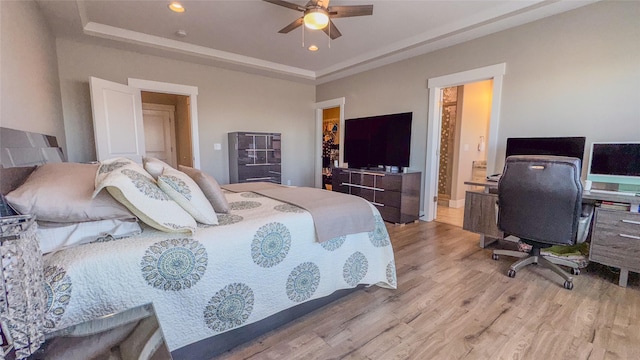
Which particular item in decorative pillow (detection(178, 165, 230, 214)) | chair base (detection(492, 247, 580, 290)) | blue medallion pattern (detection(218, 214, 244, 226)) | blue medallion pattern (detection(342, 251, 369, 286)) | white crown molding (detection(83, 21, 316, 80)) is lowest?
chair base (detection(492, 247, 580, 290))

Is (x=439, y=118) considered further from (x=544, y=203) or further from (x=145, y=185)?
(x=145, y=185)

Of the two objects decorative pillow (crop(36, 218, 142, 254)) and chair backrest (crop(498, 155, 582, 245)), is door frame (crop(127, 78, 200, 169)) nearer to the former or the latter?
decorative pillow (crop(36, 218, 142, 254))

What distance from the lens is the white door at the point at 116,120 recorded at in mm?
3365

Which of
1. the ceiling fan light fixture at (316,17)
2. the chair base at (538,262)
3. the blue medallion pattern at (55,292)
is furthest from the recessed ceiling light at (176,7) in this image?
the chair base at (538,262)

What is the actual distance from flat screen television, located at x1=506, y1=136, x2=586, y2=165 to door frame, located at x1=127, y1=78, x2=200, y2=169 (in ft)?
14.8

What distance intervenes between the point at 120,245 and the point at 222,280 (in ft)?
1.57

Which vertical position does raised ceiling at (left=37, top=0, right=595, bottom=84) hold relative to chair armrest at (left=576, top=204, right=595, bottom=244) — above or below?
above

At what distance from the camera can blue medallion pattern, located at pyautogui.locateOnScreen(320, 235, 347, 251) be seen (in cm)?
177

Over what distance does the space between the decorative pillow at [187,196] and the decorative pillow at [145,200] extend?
0.04m

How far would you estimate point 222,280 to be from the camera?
1361 millimetres

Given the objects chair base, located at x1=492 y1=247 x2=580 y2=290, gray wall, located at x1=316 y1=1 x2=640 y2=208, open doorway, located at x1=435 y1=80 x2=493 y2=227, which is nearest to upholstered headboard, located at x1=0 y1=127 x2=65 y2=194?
chair base, located at x1=492 y1=247 x2=580 y2=290

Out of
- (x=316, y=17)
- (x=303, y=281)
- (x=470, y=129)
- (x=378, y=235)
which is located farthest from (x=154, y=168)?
(x=470, y=129)

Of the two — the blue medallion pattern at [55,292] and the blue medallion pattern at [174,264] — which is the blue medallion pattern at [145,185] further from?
the blue medallion pattern at [55,292]

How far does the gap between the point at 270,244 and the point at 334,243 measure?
0.48 metres
